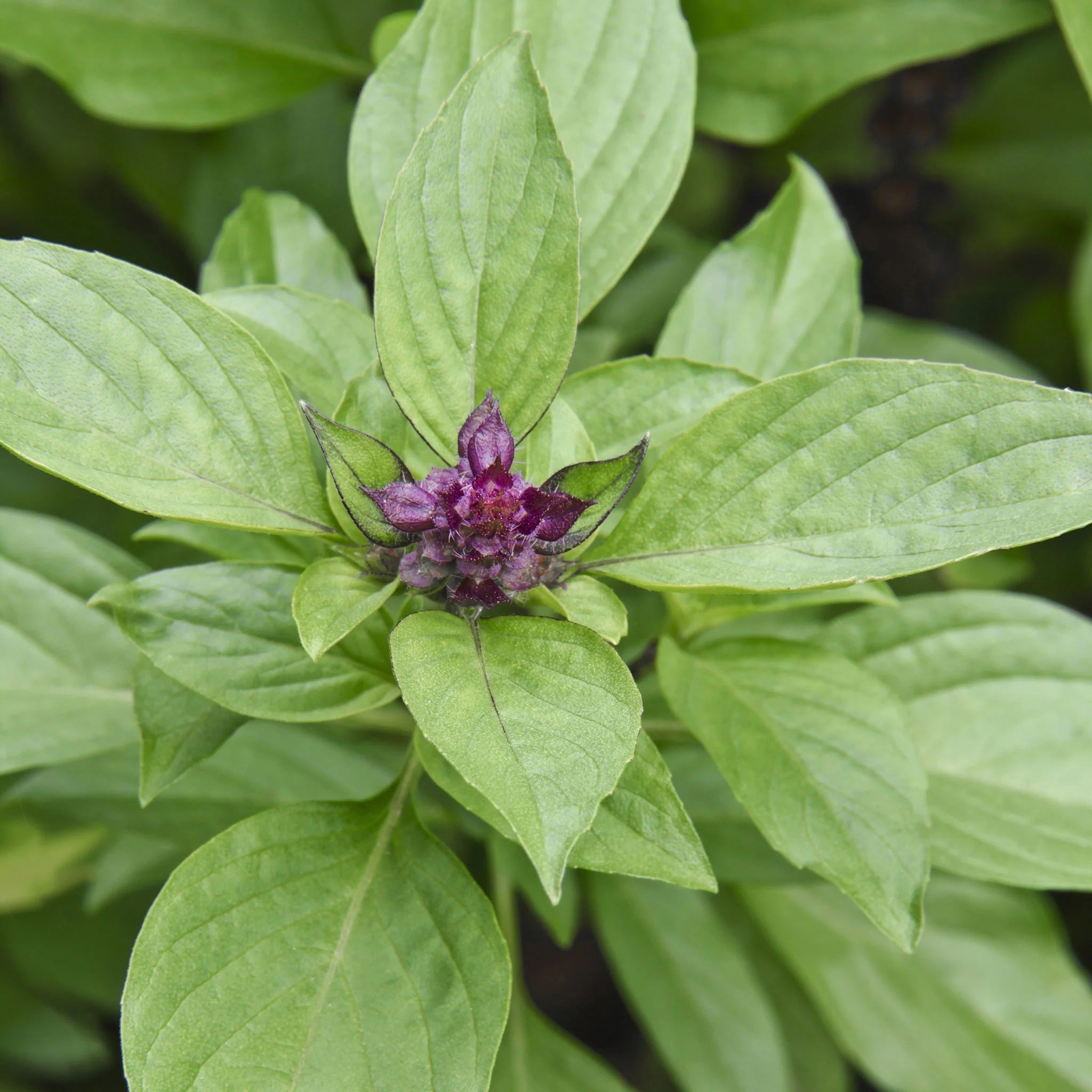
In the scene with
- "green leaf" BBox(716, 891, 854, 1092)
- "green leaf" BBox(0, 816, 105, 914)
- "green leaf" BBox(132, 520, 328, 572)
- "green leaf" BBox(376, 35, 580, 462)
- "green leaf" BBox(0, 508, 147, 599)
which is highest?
"green leaf" BBox(376, 35, 580, 462)

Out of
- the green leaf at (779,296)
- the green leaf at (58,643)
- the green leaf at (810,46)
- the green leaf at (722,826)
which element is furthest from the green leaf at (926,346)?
the green leaf at (58,643)

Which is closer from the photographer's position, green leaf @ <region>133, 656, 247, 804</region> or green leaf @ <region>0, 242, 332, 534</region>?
green leaf @ <region>0, 242, 332, 534</region>

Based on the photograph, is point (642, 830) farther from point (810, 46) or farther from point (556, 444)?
point (810, 46)

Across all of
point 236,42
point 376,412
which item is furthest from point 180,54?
point 376,412

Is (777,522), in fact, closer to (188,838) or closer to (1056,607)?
(1056,607)

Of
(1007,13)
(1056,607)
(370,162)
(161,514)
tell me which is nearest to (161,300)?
(161,514)

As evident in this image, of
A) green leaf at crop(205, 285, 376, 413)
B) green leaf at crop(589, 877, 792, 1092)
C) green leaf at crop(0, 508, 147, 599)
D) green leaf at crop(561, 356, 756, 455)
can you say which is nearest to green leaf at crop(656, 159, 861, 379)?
green leaf at crop(561, 356, 756, 455)

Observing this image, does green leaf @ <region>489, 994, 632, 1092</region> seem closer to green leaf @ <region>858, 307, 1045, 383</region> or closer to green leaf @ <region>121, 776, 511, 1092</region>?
green leaf @ <region>121, 776, 511, 1092</region>
